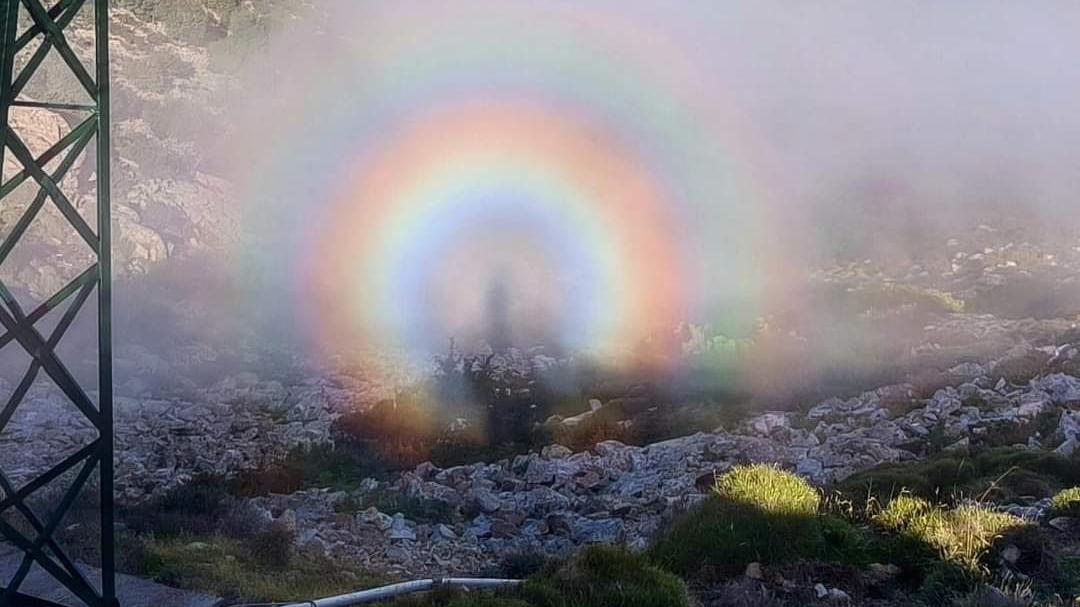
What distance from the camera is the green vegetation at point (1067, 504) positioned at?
6.95m

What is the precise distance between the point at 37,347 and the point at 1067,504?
292 inches

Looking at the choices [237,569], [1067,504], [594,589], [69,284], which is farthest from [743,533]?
[69,284]

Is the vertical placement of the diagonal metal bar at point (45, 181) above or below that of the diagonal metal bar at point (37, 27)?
below

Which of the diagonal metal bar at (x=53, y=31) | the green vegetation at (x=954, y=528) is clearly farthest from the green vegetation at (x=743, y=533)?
the diagonal metal bar at (x=53, y=31)

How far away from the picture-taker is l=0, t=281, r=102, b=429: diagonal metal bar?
4305 mm

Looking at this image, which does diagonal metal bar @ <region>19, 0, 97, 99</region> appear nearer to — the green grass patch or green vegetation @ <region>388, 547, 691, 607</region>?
the green grass patch

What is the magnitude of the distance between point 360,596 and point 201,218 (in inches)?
1050

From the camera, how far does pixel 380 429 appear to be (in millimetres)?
14086

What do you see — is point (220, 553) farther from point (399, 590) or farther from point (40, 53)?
point (40, 53)

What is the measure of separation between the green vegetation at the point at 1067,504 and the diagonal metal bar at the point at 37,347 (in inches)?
273

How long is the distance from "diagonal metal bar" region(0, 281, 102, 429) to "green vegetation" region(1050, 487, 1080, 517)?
694 centimetres

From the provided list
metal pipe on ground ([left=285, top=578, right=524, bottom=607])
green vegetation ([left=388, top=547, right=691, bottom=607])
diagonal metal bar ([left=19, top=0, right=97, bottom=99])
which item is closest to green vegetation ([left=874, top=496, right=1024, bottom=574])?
green vegetation ([left=388, top=547, right=691, bottom=607])

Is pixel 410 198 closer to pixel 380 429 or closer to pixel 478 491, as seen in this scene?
pixel 380 429

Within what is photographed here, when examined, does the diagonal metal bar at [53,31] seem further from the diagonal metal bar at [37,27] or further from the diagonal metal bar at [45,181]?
the diagonal metal bar at [45,181]
